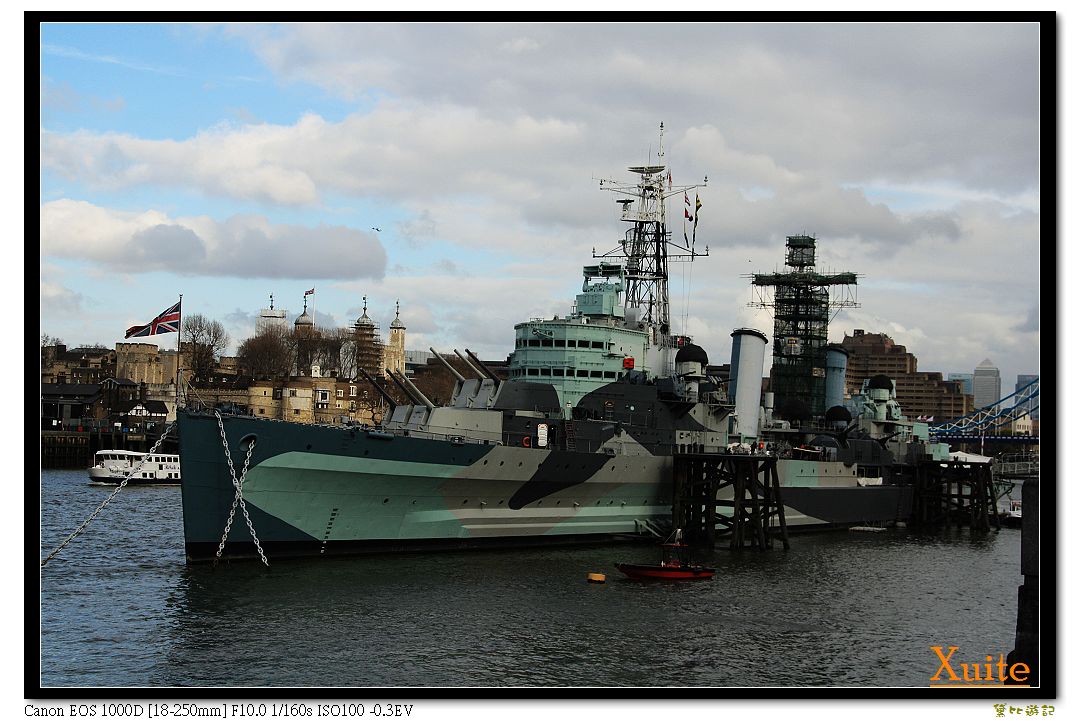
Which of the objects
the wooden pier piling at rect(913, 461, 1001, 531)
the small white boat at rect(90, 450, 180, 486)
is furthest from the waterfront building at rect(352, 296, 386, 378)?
the wooden pier piling at rect(913, 461, 1001, 531)

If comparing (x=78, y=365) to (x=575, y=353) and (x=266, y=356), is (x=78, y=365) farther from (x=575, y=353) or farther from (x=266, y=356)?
(x=575, y=353)

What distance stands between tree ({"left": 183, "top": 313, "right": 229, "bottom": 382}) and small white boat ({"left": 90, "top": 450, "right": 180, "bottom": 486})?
1410 inches

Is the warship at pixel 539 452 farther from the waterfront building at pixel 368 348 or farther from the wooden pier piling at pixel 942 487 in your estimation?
the waterfront building at pixel 368 348

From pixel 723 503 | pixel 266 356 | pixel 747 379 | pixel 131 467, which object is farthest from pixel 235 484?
pixel 266 356

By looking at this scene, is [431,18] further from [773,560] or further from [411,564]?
[773,560]

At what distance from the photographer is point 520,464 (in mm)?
31344

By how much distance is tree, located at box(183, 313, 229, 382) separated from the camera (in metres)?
109

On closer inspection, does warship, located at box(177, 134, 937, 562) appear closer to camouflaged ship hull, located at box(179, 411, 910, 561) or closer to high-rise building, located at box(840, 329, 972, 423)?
camouflaged ship hull, located at box(179, 411, 910, 561)

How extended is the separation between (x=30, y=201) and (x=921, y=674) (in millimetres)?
17006

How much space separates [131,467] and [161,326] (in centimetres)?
3207

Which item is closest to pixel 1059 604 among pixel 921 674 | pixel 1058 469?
pixel 1058 469

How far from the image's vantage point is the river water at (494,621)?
1852cm

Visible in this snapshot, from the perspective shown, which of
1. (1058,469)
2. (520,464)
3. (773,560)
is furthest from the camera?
(773,560)

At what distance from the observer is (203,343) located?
116750 millimetres
